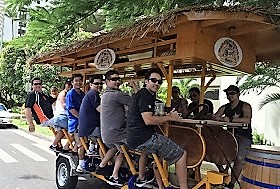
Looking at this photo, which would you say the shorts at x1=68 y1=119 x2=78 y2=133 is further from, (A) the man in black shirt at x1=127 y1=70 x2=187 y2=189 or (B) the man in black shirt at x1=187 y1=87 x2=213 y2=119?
(A) the man in black shirt at x1=127 y1=70 x2=187 y2=189

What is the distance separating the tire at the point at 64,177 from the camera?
8.19m

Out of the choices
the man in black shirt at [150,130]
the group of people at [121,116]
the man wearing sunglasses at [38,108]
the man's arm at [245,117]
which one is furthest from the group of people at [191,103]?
the man wearing sunglasses at [38,108]

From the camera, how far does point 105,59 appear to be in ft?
24.0

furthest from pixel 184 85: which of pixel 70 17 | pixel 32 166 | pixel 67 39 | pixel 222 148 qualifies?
pixel 222 148

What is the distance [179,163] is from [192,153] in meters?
0.45

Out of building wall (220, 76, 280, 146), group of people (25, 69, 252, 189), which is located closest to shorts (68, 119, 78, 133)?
group of people (25, 69, 252, 189)

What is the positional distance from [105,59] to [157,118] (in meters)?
2.22

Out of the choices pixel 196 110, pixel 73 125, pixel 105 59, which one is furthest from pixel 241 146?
pixel 73 125

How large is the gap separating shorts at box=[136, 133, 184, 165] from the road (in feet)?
11.5

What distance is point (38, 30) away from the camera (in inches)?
312

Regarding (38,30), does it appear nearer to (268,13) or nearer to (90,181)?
(90,181)

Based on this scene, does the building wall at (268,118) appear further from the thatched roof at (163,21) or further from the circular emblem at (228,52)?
the thatched roof at (163,21)

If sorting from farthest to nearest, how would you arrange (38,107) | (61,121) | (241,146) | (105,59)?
(38,107)
(61,121)
(105,59)
(241,146)

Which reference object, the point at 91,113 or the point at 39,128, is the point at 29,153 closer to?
the point at 91,113
